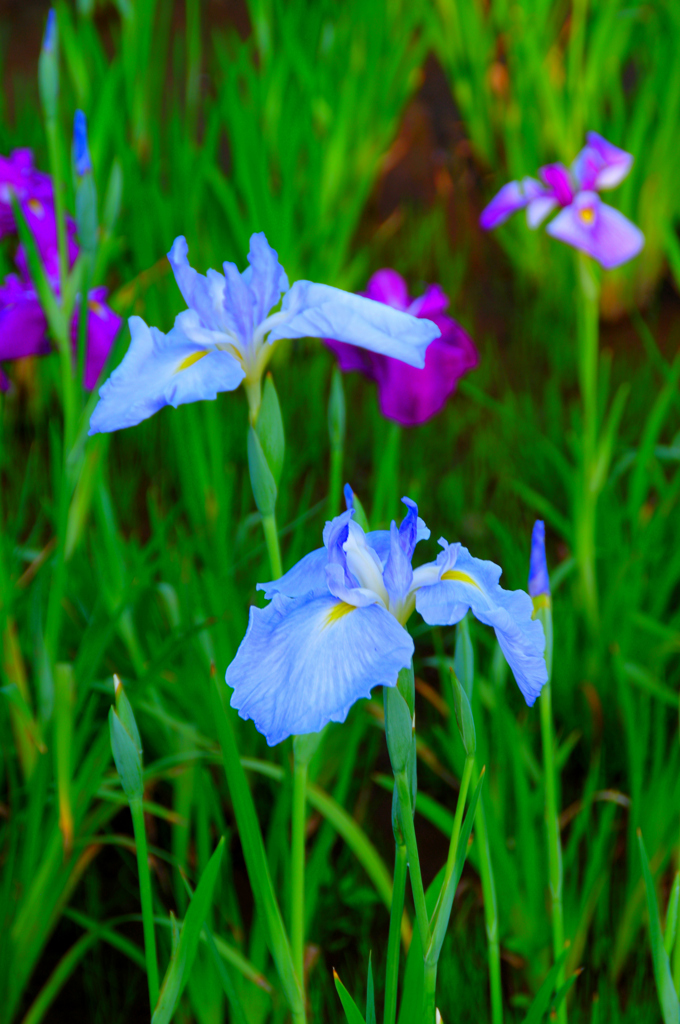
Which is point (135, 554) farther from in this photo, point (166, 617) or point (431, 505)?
point (431, 505)

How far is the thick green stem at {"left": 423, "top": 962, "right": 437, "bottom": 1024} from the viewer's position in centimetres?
56

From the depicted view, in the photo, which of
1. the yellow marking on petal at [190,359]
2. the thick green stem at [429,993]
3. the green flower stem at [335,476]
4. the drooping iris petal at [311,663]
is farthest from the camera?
the green flower stem at [335,476]

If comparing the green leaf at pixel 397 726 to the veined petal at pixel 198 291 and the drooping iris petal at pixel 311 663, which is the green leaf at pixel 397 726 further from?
the veined petal at pixel 198 291

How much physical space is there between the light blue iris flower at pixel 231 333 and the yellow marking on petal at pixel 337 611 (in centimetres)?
16

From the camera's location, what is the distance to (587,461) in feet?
4.12

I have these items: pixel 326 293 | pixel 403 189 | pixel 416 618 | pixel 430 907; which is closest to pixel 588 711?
pixel 416 618

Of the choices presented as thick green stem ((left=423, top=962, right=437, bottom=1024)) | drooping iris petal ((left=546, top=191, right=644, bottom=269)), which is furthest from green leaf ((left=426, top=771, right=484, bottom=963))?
drooping iris petal ((left=546, top=191, right=644, bottom=269))

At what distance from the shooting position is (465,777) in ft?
1.79

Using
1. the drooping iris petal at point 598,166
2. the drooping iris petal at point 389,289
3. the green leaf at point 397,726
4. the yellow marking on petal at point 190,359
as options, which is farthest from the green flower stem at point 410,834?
the drooping iris petal at point 598,166

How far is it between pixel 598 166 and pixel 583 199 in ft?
0.30

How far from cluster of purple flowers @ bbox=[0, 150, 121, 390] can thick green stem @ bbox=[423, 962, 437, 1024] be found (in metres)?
0.85

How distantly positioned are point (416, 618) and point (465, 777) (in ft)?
2.68

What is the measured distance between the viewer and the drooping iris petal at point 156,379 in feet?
Answer: 1.90

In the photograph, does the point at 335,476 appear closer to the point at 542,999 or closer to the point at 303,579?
the point at 303,579
